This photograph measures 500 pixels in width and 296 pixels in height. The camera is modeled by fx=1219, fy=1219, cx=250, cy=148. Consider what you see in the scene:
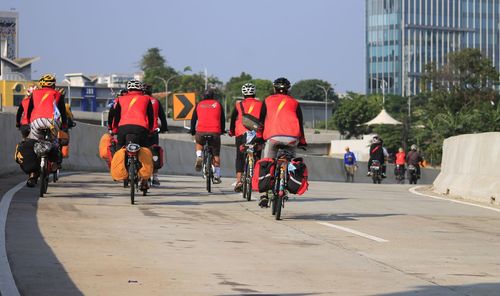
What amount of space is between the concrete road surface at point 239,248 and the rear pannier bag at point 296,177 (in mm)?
416

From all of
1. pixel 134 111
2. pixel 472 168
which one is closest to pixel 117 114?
pixel 134 111

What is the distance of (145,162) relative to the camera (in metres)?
17.5

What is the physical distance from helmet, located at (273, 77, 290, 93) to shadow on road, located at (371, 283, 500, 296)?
697 centimetres

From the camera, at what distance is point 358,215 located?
17094 mm

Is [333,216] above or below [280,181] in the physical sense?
below

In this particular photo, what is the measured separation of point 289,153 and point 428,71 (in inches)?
3749

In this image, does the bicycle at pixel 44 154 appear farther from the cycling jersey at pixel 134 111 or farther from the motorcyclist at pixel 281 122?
the motorcyclist at pixel 281 122

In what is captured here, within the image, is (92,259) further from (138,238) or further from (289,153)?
(289,153)

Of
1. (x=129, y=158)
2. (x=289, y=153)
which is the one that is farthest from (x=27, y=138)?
(x=289, y=153)

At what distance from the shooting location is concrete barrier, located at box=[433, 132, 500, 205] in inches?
883

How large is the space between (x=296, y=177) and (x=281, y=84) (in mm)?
1397

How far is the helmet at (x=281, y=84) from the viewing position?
16.1 meters

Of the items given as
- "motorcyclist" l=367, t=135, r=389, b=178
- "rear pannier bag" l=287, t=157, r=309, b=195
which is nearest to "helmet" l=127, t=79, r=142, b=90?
"rear pannier bag" l=287, t=157, r=309, b=195

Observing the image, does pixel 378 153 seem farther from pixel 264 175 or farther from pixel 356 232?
pixel 356 232
